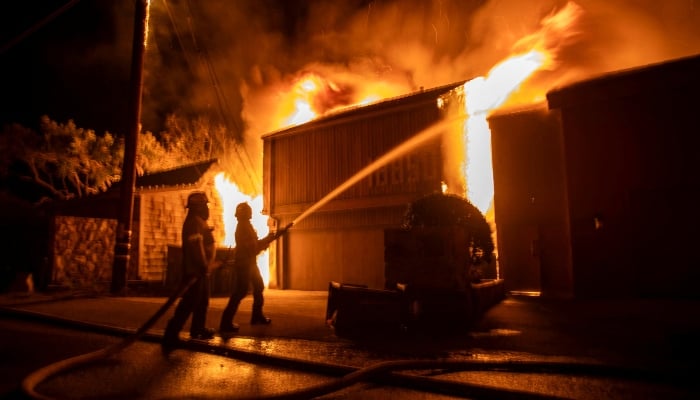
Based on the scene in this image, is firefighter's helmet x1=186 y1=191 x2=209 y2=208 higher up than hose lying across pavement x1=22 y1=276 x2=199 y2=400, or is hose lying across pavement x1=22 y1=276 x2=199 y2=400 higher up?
firefighter's helmet x1=186 y1=191 x2=209 y2=208

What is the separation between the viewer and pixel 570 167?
1202 cm

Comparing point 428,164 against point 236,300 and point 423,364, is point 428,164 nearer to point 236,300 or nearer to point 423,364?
point 236,300

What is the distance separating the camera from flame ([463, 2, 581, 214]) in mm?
14250

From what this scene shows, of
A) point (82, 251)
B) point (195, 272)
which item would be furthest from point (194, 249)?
point (82, 251)

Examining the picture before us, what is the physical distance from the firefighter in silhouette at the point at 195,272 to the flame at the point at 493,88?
934cm

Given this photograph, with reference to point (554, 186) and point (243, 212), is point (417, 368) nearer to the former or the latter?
point (243, 212)

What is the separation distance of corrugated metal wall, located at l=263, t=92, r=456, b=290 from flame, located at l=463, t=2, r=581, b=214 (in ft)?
3.51

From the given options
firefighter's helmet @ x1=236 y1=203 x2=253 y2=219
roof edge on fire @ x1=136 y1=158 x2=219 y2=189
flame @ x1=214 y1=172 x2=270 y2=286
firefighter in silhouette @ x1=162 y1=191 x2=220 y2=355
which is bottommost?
firefighter in silhouette @ x1=162 y1=191 x2=220 y2=355

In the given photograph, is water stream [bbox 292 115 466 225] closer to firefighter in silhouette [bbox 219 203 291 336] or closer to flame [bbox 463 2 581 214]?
flame [bbox 463 2 581 214]

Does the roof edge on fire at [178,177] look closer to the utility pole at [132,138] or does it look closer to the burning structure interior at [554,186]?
the burning structure interior at [554,186]

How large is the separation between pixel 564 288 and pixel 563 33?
8.98 metres

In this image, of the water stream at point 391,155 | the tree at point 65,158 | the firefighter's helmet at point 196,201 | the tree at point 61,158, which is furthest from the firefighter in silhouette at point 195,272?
the tree at point 61,158

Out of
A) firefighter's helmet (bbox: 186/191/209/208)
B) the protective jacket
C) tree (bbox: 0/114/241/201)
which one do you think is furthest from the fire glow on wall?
tree (bbox: 0/114/241/201)

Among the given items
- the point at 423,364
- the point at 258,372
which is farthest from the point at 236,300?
the point at 423,364
